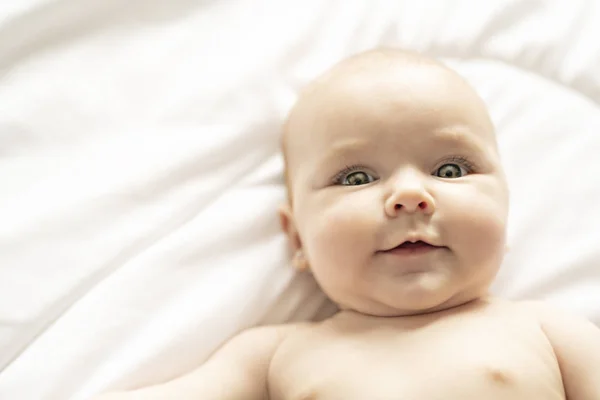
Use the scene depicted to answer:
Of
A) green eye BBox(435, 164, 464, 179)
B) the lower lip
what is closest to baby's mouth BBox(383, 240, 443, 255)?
the lower lip

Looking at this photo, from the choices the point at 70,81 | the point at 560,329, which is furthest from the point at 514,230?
the point at 70,81

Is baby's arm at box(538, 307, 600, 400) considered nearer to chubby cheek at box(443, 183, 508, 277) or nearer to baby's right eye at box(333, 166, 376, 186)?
chubby cheek at box(443, 183, 508, 277)

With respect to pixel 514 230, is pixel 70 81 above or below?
above

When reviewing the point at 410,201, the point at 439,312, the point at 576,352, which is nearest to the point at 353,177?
the point at 410,201

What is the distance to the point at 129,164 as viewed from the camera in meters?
0.98

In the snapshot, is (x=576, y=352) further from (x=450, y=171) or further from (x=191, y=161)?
(x=191, y=161)

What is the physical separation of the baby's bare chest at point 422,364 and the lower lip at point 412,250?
0.10 m

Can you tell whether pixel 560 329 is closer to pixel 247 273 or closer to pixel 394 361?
pixel 394 361

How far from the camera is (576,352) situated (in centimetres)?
90

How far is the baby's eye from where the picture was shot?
3.06 ft

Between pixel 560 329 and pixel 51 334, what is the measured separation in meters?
0.64

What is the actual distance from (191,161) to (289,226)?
166 mm

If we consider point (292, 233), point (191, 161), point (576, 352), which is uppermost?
point (191, 161)

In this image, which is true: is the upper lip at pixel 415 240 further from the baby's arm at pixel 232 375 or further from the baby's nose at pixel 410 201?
the baby's arm at pixel 232 375
